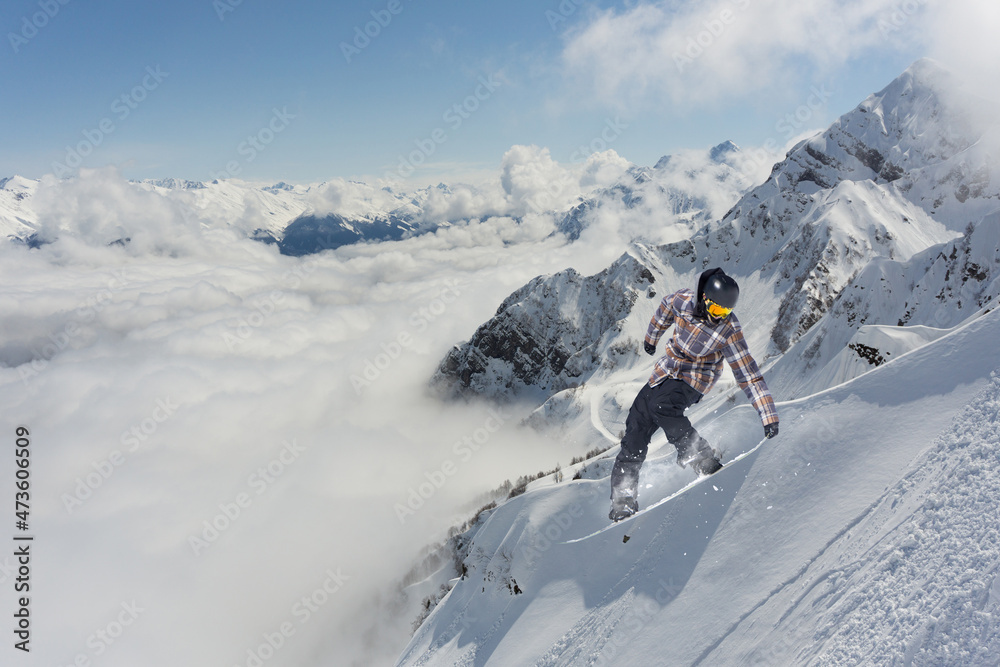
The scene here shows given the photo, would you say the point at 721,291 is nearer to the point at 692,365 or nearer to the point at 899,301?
the point at 692,365

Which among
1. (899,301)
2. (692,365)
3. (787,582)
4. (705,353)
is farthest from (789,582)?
(899,301)

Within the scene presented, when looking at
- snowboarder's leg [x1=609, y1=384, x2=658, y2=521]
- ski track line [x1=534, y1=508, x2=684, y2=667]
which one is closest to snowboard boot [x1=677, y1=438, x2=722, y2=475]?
snowboarder's leg [x1=609, y1=384, x2=658, y2=521]

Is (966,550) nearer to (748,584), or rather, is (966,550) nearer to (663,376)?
(748,584)

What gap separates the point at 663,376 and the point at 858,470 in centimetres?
356

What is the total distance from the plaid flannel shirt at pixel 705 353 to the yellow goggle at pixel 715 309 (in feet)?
1.02

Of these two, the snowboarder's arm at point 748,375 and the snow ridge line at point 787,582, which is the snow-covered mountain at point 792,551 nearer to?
the snow ridge line at point 787,582

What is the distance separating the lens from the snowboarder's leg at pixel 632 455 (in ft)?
28.3

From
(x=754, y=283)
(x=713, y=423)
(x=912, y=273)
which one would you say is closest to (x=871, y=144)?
(x=754, y=283)

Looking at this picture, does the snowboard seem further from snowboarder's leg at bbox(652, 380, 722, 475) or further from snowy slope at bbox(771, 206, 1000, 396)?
snowy slope at bbox(771, 206, 1000, 396)

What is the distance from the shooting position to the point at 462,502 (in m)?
103

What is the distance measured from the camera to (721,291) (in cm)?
639

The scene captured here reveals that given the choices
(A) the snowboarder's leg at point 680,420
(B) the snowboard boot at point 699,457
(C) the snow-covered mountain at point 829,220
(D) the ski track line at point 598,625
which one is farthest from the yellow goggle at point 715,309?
(C) the snow-covered mountain at point 829,220

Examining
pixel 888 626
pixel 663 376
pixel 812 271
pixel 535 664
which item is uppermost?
pixel 663 376

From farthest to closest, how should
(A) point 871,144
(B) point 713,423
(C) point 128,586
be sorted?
1. (C) point 128,586
2. (A) point 871,144
3. (B) point 713,423
